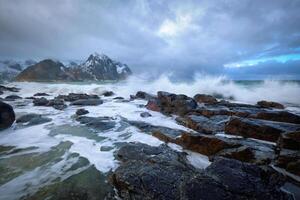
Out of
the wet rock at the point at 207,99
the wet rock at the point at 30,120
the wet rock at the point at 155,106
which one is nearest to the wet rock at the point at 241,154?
the wet rock at the point at 155,106

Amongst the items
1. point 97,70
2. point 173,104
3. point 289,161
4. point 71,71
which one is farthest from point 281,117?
point 97,70

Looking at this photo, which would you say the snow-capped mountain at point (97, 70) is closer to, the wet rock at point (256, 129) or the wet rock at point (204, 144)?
the wet rock at point (256, 129)

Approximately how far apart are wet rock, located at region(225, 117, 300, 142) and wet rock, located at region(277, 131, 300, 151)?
3.52 feet

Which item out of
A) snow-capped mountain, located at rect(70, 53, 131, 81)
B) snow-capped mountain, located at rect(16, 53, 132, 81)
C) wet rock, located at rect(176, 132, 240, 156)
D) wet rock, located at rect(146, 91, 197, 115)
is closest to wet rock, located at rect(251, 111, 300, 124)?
wet rock, located at rect(146, 91, 197, 115)

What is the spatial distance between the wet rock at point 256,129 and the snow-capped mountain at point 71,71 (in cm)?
6467

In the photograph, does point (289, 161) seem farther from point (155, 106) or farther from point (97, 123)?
point (155, 106)

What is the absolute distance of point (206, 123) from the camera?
8.63 meters

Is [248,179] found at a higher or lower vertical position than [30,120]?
higher

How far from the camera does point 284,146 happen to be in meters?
5.55

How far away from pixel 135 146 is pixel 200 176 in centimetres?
252

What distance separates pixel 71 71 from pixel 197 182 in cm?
7811

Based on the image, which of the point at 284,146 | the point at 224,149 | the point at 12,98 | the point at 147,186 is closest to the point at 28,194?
the point at 147,186

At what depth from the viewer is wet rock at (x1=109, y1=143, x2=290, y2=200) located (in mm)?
3062

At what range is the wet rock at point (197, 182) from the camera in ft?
10.0
